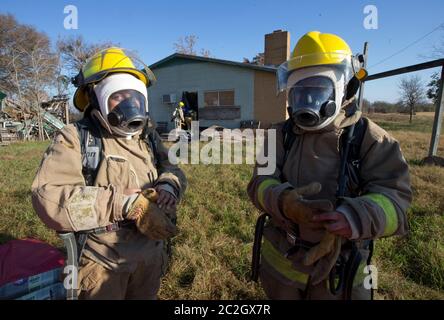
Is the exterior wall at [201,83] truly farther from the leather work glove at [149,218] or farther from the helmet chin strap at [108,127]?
the leather work glove at [149,218]

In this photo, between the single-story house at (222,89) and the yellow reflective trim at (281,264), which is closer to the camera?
the yellow reflective trim at (281,264)

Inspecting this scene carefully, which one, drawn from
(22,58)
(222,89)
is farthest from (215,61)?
(22,58)

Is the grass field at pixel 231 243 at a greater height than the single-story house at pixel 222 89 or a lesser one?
lesser

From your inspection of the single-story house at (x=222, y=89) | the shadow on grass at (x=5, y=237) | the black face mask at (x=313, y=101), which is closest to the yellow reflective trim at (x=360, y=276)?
the black face mask at (x=313, y=101)

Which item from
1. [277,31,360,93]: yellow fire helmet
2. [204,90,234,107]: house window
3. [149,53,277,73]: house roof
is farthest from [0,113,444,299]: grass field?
[204,90,234,107]: house window

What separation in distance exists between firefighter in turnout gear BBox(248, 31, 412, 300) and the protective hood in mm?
805

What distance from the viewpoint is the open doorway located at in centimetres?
1720

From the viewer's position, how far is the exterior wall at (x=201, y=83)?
645 inches

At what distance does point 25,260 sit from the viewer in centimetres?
175

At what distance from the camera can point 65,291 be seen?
1.67 metres

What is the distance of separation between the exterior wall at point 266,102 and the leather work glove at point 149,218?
14443 mm

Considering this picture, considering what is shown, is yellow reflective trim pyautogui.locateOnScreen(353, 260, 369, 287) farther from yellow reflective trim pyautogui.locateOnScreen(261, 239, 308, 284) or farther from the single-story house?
the single-story house

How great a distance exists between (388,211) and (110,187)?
1362 mm
